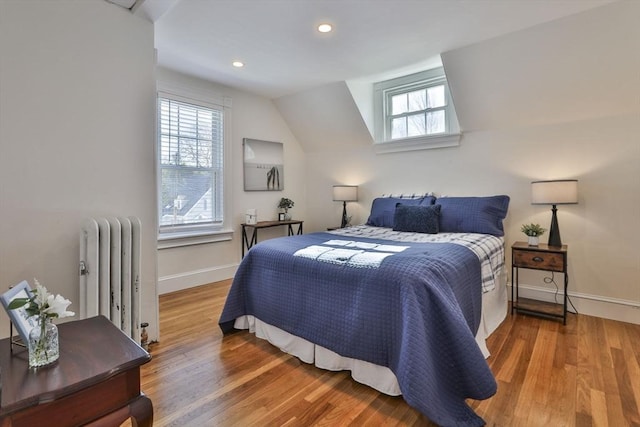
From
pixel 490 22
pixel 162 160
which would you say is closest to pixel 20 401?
pixel 162 160

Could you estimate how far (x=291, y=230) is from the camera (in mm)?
4871

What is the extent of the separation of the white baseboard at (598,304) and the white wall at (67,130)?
143 inches

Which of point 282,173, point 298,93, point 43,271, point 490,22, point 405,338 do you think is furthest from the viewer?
point 282,173

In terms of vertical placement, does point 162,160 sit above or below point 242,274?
above

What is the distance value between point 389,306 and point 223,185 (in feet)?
9.75

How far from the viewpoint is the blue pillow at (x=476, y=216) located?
2986 mm

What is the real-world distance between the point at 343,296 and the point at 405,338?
18.4 inches

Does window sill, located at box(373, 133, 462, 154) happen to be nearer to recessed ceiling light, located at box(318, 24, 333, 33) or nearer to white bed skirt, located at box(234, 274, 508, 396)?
white bed skirt, located at box(234, 274, 508, 396)

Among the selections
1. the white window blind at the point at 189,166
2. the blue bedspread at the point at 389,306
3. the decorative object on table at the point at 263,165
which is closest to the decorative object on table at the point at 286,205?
the decorative object on table at the point at 263,165

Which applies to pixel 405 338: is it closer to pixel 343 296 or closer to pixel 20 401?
pixel 343 296

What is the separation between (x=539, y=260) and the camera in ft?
9.02

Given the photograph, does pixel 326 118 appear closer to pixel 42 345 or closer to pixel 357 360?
pixel 357 360

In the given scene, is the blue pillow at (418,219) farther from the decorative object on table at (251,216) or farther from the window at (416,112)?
the decorative object on table at (251,216)

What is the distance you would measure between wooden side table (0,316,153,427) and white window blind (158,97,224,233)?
265cm
